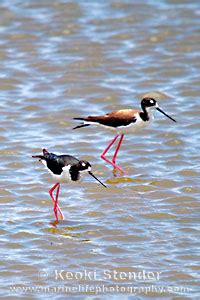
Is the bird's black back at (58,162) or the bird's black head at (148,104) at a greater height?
the bird's black head at (148,104)

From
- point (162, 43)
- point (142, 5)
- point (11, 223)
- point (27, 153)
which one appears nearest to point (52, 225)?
point (11, 223)

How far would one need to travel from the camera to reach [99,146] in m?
13.1

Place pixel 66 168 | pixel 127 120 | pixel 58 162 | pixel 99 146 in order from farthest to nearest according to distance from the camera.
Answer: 1. pixel 99 146
2. pixel 127 120
3. pixel 58 162
4. pixel 66 168

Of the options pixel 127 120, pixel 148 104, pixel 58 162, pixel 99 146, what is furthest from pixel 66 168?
pixel 99 146

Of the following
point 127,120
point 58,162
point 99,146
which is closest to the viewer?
point 58,162

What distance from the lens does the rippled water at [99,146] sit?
9.20 metres

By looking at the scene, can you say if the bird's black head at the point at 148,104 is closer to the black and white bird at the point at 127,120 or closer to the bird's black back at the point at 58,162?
the black and white bird at the point at 127,120

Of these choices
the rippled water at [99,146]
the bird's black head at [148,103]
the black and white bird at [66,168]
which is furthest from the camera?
the bird's black head at [148,103]

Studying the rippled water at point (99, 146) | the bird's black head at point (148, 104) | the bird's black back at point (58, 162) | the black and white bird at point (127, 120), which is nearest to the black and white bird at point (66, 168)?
the bird's black back at point (58, 162)

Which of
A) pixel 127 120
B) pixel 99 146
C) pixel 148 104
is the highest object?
pixel 148 104

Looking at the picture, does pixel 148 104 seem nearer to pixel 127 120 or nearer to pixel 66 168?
pixel 127 120

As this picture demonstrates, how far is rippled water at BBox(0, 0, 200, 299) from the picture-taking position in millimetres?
9195

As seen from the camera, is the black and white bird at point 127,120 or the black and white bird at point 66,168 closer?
the black and white bird at point 66,168

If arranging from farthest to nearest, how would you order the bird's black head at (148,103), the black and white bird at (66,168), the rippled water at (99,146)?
the bird's black head at (148,103) < the black and white bird at (66,168) < the rippled water at (99,146)
